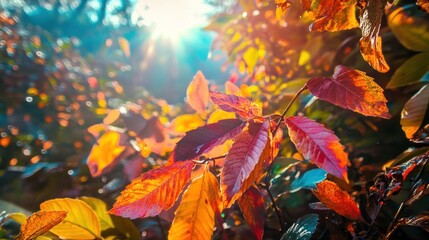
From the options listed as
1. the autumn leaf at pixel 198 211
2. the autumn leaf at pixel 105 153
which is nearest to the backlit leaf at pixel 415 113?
the autumn leaf at pixel 198 211

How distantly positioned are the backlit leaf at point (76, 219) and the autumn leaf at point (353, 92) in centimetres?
45

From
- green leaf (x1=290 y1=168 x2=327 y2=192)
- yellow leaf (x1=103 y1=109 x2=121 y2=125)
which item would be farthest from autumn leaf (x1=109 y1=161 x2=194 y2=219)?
yellow leaf (x1=103 y1=109 x2=121 y2=125)

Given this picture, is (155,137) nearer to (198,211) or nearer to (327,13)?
(198,211)

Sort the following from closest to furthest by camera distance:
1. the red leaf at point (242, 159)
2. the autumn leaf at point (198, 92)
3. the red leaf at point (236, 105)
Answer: the red leaf at point (242, 159) → the red leaf at point (236, 105) → the autumn leaf at point (198, 92)

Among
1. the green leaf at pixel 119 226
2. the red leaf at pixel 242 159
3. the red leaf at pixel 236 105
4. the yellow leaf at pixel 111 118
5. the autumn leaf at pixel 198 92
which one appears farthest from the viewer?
the yellow leaf at pixel 111 118

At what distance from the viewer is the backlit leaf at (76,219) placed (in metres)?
0.59

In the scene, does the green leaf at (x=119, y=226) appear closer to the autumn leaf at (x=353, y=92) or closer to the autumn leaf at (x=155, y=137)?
the autumn leaf at (x=155, y=137)

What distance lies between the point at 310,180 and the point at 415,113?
23 cm

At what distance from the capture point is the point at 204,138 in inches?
18.2

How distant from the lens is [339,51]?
3.33 ft

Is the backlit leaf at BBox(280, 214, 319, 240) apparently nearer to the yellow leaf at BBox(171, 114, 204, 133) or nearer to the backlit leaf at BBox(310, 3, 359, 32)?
the backlit leaf at BBox(310, 3, 359, 32)

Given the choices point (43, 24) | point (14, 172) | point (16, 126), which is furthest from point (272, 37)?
point (43, 24)

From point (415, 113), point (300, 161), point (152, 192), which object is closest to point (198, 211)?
point (152, 192)

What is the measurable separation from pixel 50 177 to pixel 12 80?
72.9 inches
